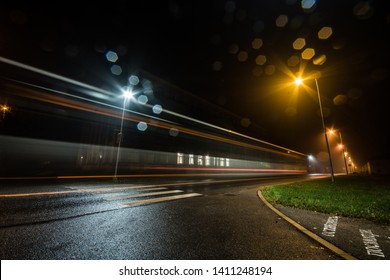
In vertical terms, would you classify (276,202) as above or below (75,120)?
below

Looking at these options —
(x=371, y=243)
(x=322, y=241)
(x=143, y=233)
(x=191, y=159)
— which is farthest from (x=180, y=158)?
(x=371, y=243)

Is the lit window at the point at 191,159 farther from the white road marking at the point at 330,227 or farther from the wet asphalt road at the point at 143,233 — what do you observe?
the white road marking at the point at 330,227

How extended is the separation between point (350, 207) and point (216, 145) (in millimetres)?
13437

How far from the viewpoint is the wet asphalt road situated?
9.27ft

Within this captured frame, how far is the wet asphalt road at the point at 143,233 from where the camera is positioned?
9.27 feet

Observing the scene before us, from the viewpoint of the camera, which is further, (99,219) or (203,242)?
(99,219)

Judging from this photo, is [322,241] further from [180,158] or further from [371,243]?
[180,158]

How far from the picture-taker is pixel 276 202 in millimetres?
6844

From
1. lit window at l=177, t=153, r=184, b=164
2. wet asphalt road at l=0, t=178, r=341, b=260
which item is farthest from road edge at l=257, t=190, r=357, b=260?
lit window at l=177, t=153, r=184, b=164

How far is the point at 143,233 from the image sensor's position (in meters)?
3.65

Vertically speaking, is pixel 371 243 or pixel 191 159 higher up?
pixel 191 159

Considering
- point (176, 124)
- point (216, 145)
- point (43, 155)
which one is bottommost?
point (43, 155)
